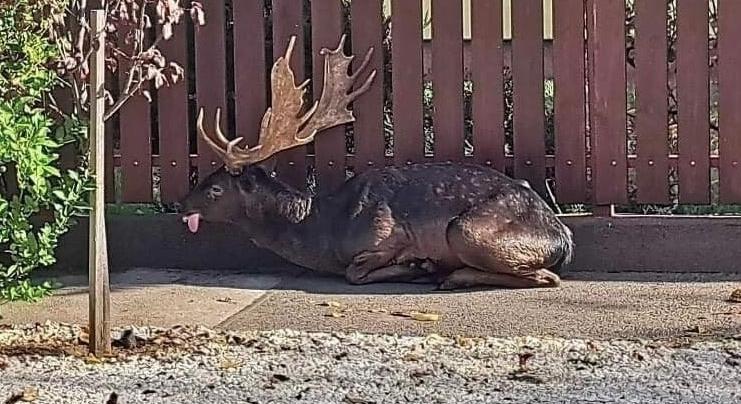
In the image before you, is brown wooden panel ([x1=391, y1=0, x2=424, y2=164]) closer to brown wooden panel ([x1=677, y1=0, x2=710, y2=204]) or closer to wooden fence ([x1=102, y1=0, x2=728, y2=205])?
wooden fence ([x1=102, y1=0, x2=728, y2=205])

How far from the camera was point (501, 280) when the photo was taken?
8133 mm

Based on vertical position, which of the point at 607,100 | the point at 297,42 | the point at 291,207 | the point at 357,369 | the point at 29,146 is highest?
the point at 297,42

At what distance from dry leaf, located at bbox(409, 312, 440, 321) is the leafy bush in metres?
1.77

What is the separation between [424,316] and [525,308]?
22.5 inches

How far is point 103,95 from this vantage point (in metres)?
6.30

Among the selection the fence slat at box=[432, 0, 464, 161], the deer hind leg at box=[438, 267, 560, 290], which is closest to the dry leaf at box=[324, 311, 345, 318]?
the deer hind leg at box=[438, 267, 560, 290]

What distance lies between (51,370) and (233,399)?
985mm

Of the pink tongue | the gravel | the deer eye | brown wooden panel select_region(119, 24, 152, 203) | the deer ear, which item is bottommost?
the gravel

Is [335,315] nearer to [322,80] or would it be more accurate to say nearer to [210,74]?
[322,80]

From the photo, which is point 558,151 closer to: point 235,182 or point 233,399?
point 235,182

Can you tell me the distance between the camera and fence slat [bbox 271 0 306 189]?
8812mm

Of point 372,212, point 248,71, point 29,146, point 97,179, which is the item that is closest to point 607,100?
point 372,212

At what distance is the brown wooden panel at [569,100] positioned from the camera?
8508 mm

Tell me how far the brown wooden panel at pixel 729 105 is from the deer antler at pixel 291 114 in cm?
207
